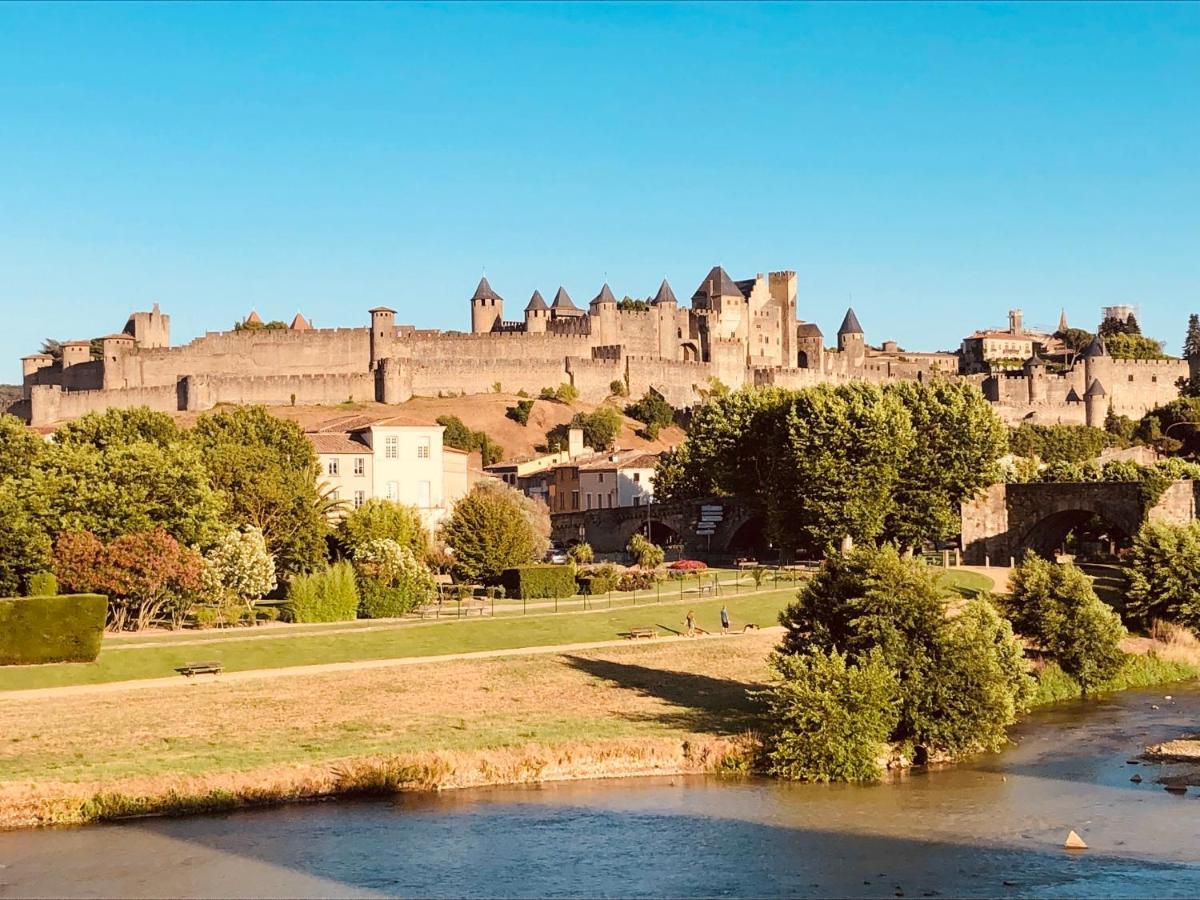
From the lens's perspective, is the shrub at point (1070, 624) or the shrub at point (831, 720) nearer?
the shrub at point (831, 720)

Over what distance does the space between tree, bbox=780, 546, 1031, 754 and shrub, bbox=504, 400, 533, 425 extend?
83.3 metres

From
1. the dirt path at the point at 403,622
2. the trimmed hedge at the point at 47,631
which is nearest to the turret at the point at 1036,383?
the dirt path at the point at 403,622

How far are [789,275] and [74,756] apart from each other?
126403mm

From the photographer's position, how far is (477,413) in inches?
4601

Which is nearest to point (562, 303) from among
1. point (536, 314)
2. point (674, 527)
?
point (536, 314)

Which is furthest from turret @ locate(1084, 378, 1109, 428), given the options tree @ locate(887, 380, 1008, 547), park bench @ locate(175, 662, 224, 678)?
park bench @ locate(175, 662, 224, 678)

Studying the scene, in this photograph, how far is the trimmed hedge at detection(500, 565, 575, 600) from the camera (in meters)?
49.3

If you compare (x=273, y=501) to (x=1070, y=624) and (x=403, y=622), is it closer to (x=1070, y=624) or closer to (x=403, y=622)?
(x=403, y=622)

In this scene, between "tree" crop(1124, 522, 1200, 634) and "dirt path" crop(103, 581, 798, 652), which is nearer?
"dirt path" crop(103, 581, 798, 652)

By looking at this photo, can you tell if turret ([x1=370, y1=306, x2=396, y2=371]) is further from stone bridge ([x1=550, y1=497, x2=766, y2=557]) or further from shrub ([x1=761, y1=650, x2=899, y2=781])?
shrub ([x1=761, y1=650, x2=899, y2=781])

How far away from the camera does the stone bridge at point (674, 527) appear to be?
6981cm

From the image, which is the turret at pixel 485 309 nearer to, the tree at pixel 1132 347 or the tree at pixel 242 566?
the tree at pixel 1132 347

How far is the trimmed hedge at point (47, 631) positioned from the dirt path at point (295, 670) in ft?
5.91

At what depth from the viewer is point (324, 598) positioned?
1697 inches
